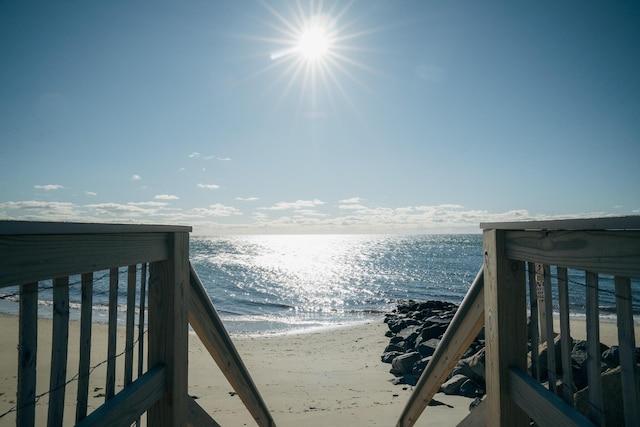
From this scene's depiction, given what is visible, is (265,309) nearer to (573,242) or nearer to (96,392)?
(96,392)

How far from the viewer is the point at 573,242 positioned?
139cm

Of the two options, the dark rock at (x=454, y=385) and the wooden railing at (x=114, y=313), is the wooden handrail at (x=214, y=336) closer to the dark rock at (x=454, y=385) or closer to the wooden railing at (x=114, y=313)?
the wooden railing at (x=114, y=313)

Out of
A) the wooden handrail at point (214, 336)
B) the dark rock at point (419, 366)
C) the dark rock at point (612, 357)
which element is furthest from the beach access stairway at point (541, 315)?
the dark rock at point (419, 366)

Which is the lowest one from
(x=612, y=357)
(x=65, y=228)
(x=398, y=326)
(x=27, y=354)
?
(x=398, y=326)

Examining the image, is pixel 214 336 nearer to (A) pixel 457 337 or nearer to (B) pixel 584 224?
(A) pixel 457 337

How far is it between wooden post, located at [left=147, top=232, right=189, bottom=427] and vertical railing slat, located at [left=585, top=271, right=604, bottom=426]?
168 cm

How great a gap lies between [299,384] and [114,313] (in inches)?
298

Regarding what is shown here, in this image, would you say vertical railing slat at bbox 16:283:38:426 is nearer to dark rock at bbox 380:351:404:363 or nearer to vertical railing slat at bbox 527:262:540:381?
vertical railing slat at bbox 527:262:540:381

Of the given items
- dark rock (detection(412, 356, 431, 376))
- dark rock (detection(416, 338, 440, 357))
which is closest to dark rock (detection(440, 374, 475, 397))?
dark rock (detection(412, 356, 431, 376))

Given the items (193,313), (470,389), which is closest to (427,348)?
(470,389)

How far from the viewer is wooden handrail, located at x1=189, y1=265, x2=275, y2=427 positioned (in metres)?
2.16

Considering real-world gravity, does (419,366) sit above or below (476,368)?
below

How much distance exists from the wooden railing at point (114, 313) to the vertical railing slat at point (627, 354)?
159 cm

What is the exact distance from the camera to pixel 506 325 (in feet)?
6.34
